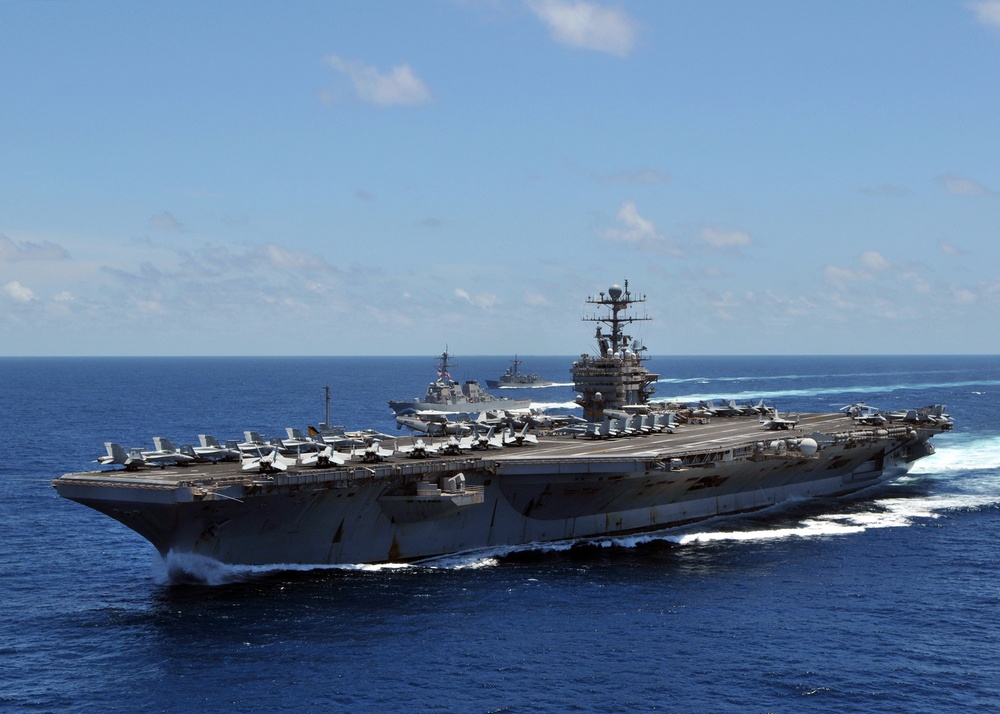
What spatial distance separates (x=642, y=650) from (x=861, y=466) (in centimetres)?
2463

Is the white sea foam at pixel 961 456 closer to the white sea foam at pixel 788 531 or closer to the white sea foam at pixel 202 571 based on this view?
the white sea foam at pixel 788 531

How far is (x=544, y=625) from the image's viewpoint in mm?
23016

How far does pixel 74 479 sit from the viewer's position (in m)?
25.4

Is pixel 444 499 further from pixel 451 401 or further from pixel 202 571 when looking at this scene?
pixel 451 401

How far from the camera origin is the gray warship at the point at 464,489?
82.3 ft

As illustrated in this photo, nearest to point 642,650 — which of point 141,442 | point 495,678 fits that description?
point 495,678

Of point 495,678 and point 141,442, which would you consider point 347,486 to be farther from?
point 141,442

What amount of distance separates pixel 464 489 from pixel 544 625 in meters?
5.62

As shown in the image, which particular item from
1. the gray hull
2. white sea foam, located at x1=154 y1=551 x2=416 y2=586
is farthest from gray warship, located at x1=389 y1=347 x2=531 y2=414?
white sea foam, located at x1=154 y1=551 x2=416 y2=586

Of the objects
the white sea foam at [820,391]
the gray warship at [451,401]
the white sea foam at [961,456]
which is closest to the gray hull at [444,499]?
the white sea foam at [961,456]

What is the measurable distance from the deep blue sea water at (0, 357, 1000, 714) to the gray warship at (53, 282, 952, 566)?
80 cm

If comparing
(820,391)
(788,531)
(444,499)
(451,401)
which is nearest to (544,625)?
(444,499)

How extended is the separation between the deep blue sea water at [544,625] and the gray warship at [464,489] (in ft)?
2.64

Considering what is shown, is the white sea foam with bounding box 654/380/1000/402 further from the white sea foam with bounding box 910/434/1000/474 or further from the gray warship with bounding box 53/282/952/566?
the gray warship with bounding box 53/282/952/566
